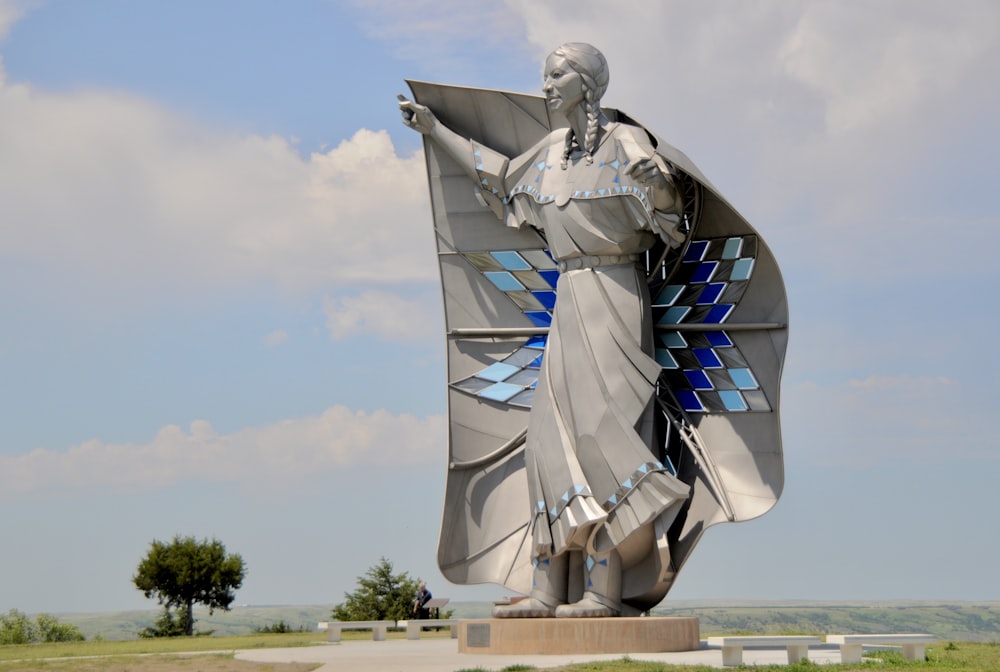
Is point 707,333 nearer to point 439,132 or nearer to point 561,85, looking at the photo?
point 561,85

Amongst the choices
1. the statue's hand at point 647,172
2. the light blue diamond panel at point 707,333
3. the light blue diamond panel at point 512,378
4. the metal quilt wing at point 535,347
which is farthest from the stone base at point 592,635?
the statue's hand at point 647,172

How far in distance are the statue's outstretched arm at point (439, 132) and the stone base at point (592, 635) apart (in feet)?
18.6

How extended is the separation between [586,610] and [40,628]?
41.0ft

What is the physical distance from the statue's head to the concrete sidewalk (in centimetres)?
645

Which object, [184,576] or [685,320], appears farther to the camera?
[184,576]

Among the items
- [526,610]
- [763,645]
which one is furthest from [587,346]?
[763,645]

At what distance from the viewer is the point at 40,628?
850 inches

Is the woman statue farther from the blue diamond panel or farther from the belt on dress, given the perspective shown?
the blue diamond panel

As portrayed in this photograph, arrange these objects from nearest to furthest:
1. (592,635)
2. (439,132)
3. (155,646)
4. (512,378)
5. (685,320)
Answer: (592,635), (685,320), (439,132), (512,378), (155,646)

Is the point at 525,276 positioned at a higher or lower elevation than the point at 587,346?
higher

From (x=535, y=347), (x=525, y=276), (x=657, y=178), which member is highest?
(x=657, y=178)

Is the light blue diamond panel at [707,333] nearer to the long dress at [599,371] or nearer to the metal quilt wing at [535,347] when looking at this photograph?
the metal quilt wing at [535,347]

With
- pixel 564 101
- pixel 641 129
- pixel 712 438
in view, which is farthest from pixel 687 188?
pixel 712 438

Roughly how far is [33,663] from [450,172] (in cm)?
777
